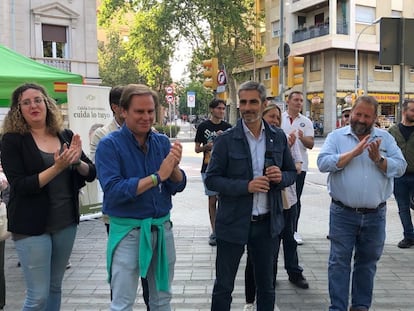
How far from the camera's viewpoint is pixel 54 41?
95.9 feet

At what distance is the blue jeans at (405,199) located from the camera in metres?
6.61

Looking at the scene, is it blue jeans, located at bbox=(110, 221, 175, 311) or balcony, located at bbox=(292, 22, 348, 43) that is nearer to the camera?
blue jeans, located at bbox=(110, 221, 175, 311)

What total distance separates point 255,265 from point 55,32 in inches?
1130

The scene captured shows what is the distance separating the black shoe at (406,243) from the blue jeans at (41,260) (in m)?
4.85

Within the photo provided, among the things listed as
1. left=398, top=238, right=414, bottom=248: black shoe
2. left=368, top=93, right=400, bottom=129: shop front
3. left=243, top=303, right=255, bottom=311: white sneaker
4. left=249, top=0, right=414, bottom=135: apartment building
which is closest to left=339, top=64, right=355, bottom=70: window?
left=249, top=0, right=414, bottom=135: apartment building

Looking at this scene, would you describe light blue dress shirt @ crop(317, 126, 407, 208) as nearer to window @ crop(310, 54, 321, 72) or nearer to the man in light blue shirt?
the man in light blue shirt

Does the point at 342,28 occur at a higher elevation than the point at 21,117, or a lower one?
higher

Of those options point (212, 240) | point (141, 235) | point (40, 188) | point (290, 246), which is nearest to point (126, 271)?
point (141, 235)

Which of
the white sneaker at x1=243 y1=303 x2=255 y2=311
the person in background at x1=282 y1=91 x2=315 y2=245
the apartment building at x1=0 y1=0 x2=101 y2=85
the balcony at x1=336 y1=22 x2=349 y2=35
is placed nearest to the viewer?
the white sneaker at x1=243 y1=303 x2=255 y2=311

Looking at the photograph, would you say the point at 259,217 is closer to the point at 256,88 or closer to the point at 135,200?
the point at 256,88


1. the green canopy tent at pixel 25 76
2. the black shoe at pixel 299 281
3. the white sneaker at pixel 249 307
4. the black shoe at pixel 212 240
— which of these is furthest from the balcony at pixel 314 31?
the white sneaker at pixel 249 307

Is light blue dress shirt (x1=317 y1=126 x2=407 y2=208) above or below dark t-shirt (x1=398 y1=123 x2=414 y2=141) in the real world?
below

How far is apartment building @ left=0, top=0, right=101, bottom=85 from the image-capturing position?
1081 inches

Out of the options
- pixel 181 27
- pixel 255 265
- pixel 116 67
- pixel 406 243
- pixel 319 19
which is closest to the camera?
pixel 255 265
